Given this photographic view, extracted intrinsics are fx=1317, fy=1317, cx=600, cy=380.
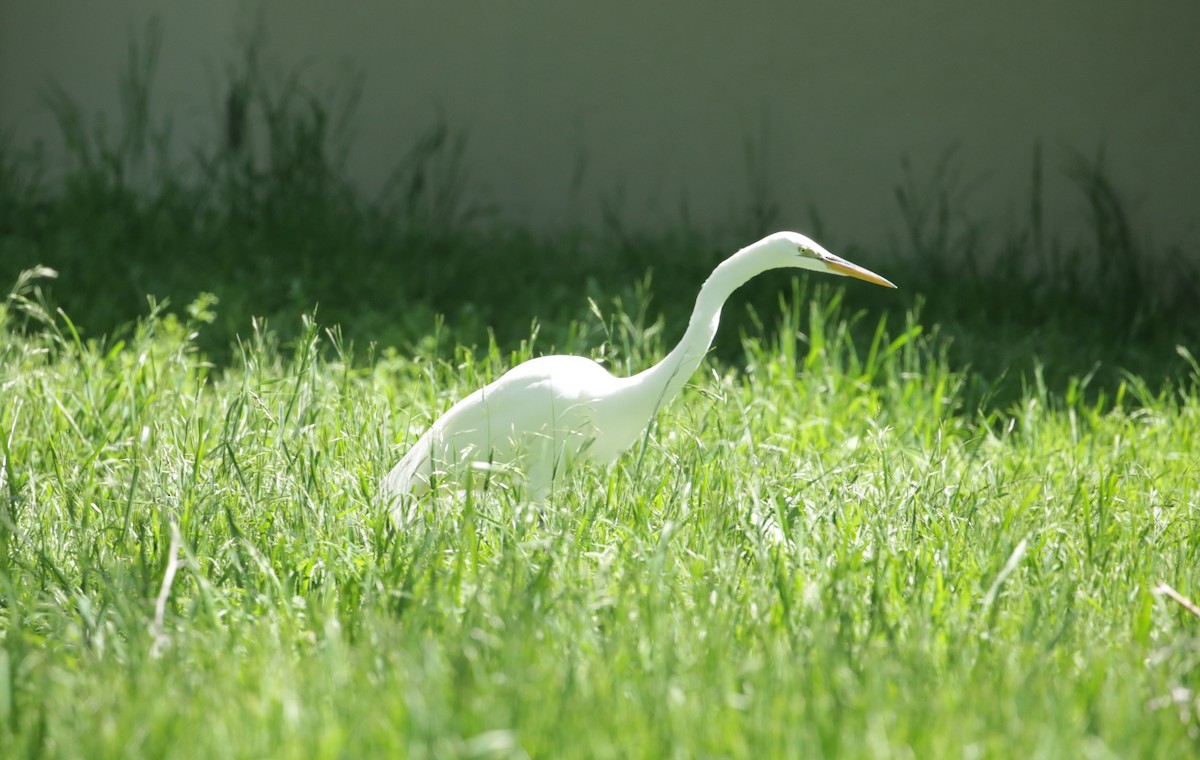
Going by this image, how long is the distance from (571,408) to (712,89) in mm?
3688

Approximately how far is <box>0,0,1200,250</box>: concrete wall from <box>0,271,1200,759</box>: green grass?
2.65 meters

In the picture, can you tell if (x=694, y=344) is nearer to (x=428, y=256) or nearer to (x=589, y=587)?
(x=589, y=587)

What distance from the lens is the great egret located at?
8.84 feet

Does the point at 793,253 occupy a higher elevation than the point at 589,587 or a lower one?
higher

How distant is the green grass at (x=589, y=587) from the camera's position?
1.70m

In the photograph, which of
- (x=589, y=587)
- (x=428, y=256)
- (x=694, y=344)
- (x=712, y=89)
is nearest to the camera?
(x=589, y=587)

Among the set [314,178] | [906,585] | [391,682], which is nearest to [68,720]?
[391,682]

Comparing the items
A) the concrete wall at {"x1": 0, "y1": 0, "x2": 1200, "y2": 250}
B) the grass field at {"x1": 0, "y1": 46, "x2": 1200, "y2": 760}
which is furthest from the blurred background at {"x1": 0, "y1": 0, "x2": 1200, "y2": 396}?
the grass field at {"x1": 0, "y1": 46, "x2": 1200, "y2": 760}

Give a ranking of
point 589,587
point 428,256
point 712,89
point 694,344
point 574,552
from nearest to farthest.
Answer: point 589,587 → point 574,552 → point 694,344 → point 428,256 → point 712,89

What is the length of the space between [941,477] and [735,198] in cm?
340

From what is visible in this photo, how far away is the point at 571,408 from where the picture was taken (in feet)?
8.91

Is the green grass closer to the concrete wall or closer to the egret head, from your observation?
the egret head

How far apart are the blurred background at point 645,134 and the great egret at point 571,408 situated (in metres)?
2.59

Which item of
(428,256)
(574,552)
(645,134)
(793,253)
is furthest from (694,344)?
(645,134)
